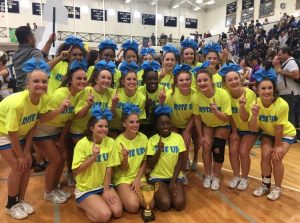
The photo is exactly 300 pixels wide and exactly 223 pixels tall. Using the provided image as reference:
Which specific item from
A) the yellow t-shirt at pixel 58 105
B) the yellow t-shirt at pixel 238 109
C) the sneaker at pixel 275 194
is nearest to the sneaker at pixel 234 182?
the sneaker at pixel 275 194

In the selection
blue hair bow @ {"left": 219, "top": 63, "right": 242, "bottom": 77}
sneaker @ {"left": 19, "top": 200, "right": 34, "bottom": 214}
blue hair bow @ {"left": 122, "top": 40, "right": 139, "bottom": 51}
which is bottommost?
sneaker @ {"left": 19, "top": 200, "right": 34, "bottom": 214}

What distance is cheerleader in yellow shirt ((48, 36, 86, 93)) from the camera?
350 centimetres

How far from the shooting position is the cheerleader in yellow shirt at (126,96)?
3.36 meters

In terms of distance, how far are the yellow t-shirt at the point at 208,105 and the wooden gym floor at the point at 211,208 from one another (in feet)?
2.77

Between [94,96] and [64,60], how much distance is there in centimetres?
62

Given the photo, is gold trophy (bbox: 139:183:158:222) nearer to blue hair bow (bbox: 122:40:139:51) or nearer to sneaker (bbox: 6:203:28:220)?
sneaker (bbox: 6:203:28:220)

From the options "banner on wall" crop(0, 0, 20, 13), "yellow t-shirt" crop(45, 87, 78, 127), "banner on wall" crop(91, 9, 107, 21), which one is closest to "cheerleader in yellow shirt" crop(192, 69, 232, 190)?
"yellow t-shirt" crop(45, 87, 78, 127)

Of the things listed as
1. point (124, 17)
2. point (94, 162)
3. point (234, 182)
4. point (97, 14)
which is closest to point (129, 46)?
point (94, 162)

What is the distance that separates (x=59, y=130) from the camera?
3367 millimetres

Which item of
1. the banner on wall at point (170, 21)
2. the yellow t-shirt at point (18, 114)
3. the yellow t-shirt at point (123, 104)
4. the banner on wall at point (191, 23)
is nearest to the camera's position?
the yellow t-shirt at point (18, 114)

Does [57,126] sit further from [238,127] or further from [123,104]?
[238,127]

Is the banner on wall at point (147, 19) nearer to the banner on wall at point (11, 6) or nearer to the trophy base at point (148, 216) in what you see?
the banner on wall at point (11, 6)

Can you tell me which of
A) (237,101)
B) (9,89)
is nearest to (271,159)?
(237,101)

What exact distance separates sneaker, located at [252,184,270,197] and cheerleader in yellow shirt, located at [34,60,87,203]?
7.06 ft
